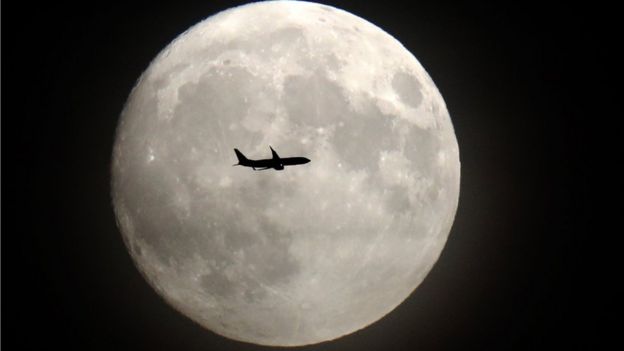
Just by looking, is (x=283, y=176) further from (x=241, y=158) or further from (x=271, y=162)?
(x=241, y=158)

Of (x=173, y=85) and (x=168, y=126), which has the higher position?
(x=173, y=85)

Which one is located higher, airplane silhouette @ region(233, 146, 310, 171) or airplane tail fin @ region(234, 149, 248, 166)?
airplane tail fin @ region(234, 149, 248, 166)

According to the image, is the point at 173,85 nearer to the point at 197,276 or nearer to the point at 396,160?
the point at 197,276

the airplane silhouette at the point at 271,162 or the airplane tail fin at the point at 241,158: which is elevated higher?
the airplane tail fin at the point at 241,158

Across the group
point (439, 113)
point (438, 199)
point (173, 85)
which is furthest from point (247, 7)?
point (438, 199)

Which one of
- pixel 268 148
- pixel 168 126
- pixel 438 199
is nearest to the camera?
pixel 268 148
